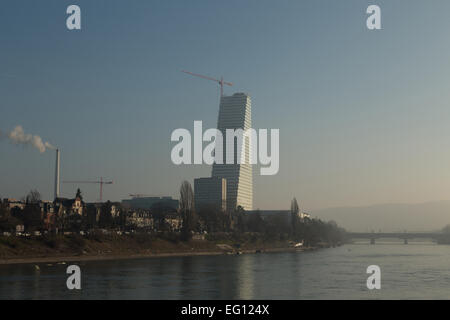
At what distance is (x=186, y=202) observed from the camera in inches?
6156

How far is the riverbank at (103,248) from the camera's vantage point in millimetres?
91500

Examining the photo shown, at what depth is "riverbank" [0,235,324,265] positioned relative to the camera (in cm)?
9150

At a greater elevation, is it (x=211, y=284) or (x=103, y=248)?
(x=211, y=284)

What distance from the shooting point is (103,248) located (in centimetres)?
11175

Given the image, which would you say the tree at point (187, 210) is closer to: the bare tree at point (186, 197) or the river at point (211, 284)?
the bare tree at point (186, 197)

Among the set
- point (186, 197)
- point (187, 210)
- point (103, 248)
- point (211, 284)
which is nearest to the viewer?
point (211, 284)

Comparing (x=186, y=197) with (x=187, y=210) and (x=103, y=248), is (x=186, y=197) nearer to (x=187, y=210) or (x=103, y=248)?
(x=187, y=210)

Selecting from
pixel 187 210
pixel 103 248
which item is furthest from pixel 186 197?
pixel 103 248

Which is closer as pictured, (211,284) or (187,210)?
(211,284)

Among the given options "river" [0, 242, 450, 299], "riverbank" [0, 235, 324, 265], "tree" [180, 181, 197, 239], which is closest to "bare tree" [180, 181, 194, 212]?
"tree" [180, 181, 197, 239]

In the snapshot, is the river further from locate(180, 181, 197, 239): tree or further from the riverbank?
locate(180, 181, 197, 239): tree

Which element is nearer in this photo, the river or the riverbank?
the river

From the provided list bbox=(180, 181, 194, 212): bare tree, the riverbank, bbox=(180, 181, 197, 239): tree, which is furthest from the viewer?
bbox=(180, 181, 194, 212): bare tree
